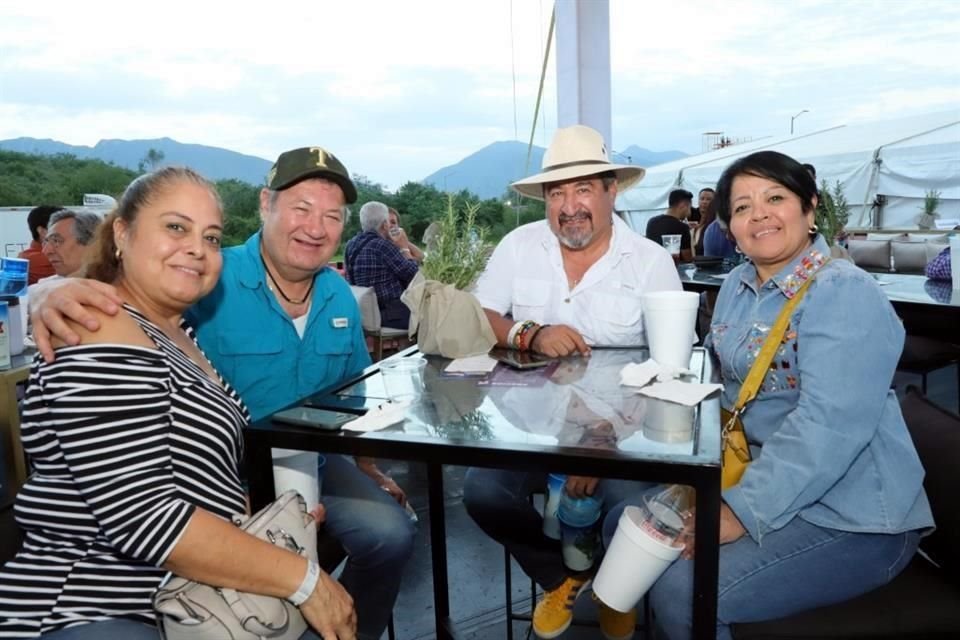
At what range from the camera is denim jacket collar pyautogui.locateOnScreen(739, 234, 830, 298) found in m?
1.45

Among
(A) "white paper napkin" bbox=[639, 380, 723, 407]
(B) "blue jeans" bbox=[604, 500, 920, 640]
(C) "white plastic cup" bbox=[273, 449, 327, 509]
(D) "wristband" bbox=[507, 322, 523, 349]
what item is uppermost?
(D) "wristband" bbox=[507, 322, 523, 349]

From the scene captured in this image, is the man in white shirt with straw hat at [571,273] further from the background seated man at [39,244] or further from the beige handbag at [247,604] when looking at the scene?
the background seated man at [39,244]

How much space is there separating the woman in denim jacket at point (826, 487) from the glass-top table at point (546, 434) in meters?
0.19

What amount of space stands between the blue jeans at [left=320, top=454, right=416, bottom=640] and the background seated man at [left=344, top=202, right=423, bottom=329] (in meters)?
3.36

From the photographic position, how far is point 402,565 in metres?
1.84

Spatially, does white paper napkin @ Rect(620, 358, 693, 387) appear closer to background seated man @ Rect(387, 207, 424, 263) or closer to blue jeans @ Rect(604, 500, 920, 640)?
blue jeans @ Rect(604, 500, 920, 640)

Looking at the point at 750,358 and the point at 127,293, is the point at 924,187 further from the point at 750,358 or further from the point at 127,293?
the point at 127,293

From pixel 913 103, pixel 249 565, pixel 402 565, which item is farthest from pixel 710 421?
pixel 913 103

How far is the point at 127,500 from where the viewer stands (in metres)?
1.05

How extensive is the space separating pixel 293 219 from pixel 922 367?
11.1 ft

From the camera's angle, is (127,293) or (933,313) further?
(933,313)

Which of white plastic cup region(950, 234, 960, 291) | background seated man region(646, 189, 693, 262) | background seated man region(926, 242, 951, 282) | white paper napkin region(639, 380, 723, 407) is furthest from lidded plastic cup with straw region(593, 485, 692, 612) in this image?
background seated man region(646, 189, 693, 262)

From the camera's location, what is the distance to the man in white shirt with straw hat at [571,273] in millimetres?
1915

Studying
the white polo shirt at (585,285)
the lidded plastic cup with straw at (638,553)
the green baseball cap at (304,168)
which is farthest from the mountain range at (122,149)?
the lidded plastic cup with straw at (638,553)
